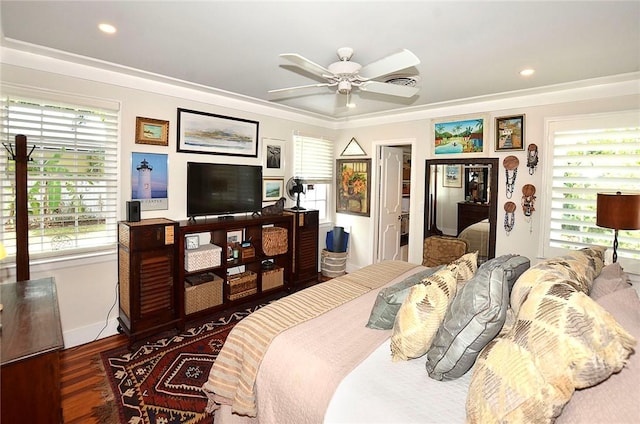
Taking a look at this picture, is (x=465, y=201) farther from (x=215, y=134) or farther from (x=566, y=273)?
(x=215, y=134)

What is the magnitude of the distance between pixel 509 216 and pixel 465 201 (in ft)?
1.73

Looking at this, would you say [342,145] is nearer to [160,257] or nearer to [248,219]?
[248,219]

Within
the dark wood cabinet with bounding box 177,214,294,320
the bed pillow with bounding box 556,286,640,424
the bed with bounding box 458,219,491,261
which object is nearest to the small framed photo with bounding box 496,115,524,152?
the bed with bounding box 458,219,491,261

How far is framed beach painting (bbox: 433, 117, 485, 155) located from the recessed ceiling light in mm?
3497

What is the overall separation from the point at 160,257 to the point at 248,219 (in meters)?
1.02

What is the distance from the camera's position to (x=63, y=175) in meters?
2.74

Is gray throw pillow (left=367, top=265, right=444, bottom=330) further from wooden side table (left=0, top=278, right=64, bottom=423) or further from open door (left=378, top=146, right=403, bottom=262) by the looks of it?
open door (left=378, top=146, right=403, bottom=262)

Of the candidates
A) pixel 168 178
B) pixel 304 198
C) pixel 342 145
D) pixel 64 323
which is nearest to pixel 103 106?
pixel 168 178

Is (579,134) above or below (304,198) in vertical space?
above

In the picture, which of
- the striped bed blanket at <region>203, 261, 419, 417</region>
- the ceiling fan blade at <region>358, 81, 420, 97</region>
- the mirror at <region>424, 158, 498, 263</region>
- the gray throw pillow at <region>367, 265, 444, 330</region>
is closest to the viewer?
the striped bed blanket at <region>203, 261, 419, 417</region>

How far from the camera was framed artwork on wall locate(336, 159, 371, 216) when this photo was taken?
16.1ft

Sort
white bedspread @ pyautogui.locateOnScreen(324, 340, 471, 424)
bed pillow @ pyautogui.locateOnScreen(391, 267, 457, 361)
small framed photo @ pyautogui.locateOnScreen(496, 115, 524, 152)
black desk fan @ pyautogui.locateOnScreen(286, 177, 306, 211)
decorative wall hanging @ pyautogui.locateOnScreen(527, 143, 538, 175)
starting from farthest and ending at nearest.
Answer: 1. black desk fan @ pyautogui.locateOnScreen(286, 177, 306, 211)
2. small framed photo @ pyautogui.locateOnScreen(496, 115, 524, 152)
3. decorative wall hanging @ pyautogui.locateOnScreen(527, 143, 538, 175)
4. bed pillow @ pyautogui.locateOnScreen(391, 267, 457, 361)
5. white bedspread @ pyautogui.locateOnScreen(324, 340, 471, 424)

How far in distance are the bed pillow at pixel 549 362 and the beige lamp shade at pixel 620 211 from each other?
1.84 meters

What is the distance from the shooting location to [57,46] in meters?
2.42
